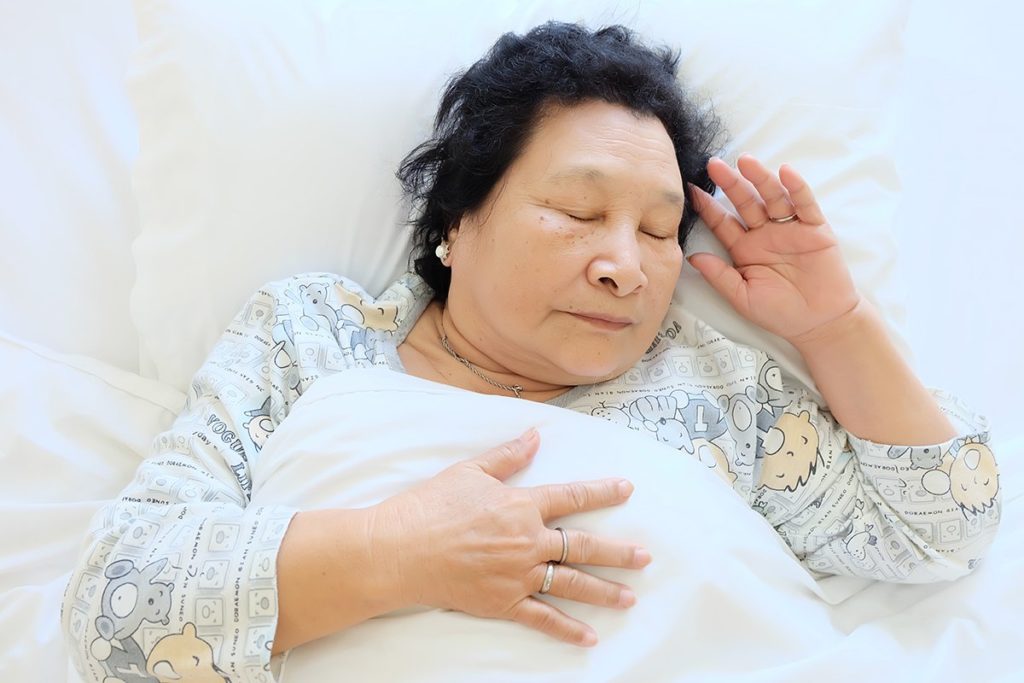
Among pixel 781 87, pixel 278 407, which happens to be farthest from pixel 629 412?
pixel 781 87

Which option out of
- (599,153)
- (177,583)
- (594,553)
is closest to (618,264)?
(599,153)

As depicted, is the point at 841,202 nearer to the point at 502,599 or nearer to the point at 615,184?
the point at 615,184

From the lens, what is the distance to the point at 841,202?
1515mm

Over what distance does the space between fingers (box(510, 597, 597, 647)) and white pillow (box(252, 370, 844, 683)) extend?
0.05 ft

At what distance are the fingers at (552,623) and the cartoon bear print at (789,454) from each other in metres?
0.43

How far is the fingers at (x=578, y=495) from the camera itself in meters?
1.05

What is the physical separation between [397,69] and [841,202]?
2.59ft

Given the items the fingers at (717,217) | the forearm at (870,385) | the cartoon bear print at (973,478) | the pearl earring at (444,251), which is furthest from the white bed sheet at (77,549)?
the fingers at (717,217)

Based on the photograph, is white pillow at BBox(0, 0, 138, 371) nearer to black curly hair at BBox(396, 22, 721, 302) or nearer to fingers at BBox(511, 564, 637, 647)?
black curly hair at BBox(396, 22, 721, 302)

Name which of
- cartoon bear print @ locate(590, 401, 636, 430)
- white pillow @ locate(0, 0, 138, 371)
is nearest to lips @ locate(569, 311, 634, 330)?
cartoon bear print @ locate(590, 401, 636, 430)

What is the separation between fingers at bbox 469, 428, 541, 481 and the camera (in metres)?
1.09

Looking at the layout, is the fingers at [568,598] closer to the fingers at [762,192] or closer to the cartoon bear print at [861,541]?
the cartoon bear print at [861,541]

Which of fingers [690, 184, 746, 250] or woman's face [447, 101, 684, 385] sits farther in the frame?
fingers [690, 184, 746, 250]

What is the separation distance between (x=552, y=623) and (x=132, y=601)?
1.53ft
